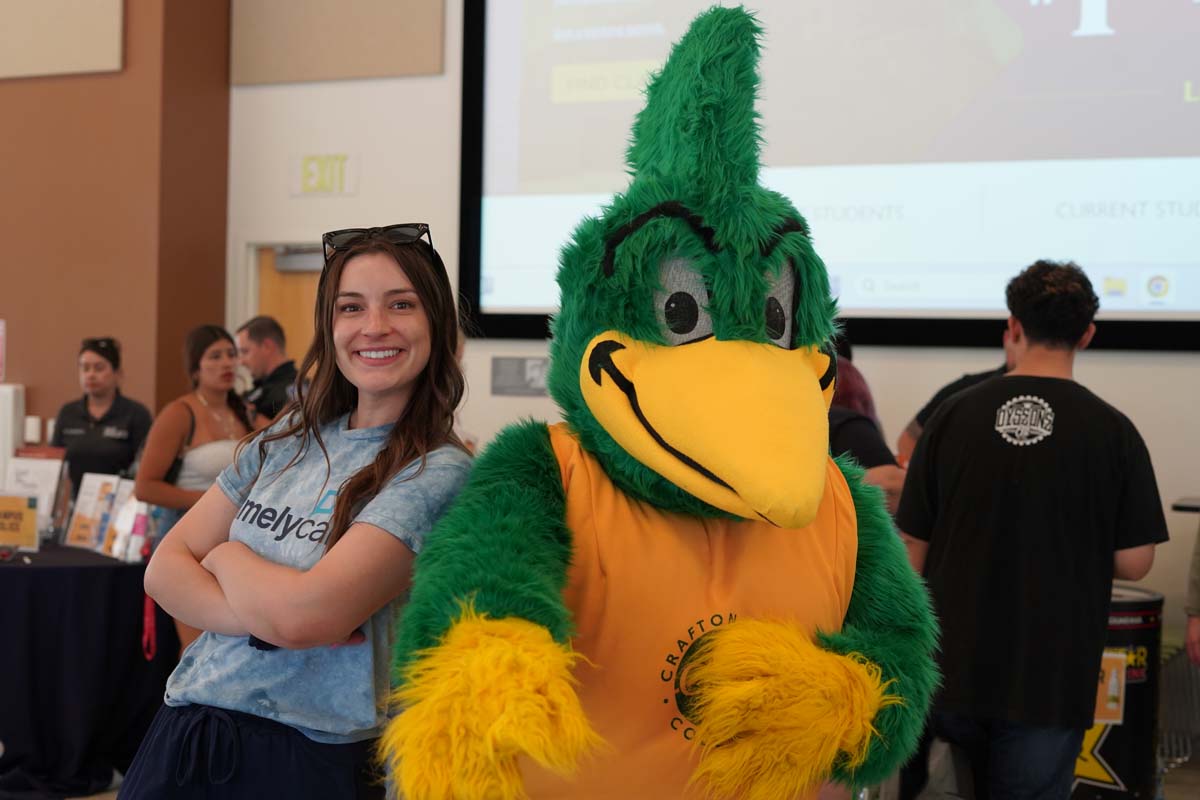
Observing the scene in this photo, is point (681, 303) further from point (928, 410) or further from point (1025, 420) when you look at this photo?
point (928, 410)

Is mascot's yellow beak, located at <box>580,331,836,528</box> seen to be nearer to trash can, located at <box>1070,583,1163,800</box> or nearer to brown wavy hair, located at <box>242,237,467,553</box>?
brown wavy hair, located at <box>242,237,467,553</box>

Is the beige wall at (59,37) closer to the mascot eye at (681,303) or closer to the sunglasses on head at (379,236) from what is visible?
the sunglasses on head at (379,236)

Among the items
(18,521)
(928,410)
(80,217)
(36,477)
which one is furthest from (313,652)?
(80,217)

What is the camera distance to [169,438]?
11.2 ft

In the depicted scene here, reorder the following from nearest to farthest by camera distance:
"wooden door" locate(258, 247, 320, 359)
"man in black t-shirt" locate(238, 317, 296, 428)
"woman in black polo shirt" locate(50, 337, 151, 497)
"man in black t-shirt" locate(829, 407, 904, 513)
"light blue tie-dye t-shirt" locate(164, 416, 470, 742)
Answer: "light blue tie-dye t-shirt" locate(164, 416, 470, 742) → "man in black t-shirt" locate(829, 407, 904, 513) → "man in black t-shirt" locate(238, 317, 296, 428) → "woman in black polo shirt" locate(50, 337, 151, 497) → "wooden door" locate(258, 247, 320, 359)

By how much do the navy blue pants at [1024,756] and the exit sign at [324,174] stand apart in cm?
436

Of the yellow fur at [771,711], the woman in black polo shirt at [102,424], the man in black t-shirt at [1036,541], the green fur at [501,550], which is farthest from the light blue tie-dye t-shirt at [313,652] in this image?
the woman in black polo shirt at [102,424]

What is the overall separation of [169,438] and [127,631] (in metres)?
0.63

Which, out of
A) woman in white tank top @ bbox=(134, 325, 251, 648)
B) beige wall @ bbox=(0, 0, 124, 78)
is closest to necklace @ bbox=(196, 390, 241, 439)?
woman in white tank top @ bbox=(134, 325, 251, 648)

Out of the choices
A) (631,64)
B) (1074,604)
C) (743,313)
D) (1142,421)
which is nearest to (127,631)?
(1074,604)

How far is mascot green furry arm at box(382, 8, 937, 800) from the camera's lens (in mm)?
1013

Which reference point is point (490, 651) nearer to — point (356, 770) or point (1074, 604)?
point (356, 770)

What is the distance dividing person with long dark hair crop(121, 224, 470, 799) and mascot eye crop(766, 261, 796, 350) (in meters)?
0.40

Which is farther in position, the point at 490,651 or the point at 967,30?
the point at 967,30
